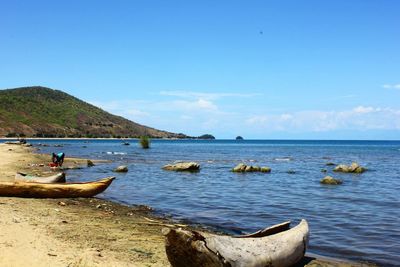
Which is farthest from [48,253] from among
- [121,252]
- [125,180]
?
[125,180]

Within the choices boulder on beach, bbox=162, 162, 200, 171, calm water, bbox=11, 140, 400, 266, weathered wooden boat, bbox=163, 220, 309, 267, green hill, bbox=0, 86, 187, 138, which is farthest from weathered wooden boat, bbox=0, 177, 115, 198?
green hill, bbox=0, 86, 187, 138

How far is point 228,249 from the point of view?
25.4ft

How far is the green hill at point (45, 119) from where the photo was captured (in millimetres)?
149250

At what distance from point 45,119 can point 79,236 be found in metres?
163

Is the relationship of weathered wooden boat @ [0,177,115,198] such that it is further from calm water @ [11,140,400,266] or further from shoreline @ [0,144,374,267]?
calm water @ [11,140,400,266]

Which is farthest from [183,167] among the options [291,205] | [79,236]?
[79,236]

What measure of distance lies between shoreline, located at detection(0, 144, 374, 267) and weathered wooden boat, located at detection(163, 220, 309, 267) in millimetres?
1328

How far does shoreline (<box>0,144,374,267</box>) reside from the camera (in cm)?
863

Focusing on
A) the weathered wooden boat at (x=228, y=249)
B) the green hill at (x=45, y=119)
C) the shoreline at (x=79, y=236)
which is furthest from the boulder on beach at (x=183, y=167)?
the green hill at (x=45, y=119)

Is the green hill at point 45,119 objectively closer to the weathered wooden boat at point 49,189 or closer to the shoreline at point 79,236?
the weathered wooden boat at point 49,189

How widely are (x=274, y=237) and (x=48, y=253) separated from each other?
4.68m

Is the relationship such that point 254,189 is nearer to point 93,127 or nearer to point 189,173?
point 189,173

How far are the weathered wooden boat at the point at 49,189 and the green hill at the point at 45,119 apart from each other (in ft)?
421

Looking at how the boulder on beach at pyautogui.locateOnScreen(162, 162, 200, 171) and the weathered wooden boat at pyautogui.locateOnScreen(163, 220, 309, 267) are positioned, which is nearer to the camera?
the weathered wooden boat at pyautogui.locateOnScreen(163, 220, 309, 267)
